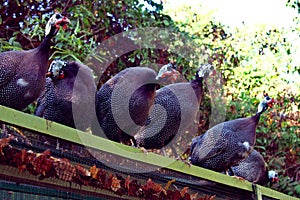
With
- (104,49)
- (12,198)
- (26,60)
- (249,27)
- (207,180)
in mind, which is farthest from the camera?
(249,27)

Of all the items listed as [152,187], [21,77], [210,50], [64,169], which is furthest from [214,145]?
[210,50]

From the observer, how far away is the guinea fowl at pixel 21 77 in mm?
2787

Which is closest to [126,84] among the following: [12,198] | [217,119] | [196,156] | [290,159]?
[196,156]

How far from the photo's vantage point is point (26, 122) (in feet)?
7.00

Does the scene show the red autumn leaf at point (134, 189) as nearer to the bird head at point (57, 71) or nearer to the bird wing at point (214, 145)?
the bird head at point (57, 71)

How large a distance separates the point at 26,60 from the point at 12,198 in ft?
3.40

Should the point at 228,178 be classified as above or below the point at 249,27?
below

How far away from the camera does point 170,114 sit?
3.76 m

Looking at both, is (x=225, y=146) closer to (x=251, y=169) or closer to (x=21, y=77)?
(x=251, y=169)

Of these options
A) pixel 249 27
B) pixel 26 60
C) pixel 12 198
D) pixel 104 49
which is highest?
Answer: pixel 249 27

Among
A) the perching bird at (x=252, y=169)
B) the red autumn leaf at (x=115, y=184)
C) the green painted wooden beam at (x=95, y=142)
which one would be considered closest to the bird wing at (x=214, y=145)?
the green painted wooden beam at (x=95, y=142)

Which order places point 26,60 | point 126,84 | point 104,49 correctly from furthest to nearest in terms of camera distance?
point 104,49 → point 126,84 → point 26,60

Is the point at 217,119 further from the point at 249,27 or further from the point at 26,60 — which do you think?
the point at 26,60

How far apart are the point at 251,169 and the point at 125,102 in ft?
6.84
